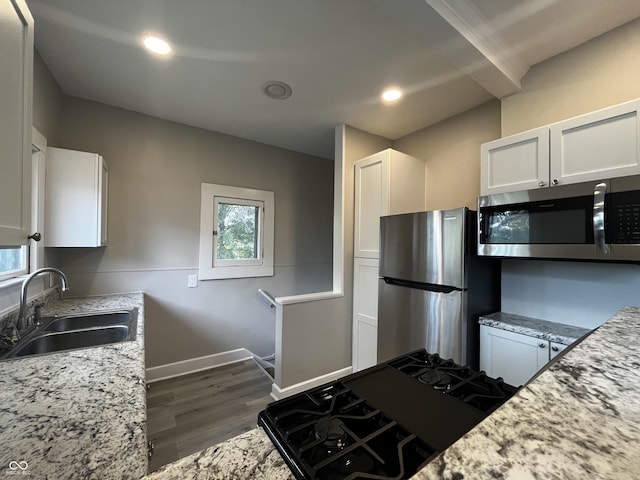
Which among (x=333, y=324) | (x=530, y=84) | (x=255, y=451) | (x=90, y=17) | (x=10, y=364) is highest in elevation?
(x=90, y=17)

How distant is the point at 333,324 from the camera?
2627mm

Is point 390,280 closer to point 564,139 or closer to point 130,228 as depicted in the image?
point 564,139

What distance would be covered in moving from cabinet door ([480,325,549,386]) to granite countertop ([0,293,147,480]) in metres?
1.89

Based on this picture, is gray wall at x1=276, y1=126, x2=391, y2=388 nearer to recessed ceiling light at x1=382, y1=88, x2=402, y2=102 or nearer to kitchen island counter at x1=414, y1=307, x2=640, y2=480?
recessed ceiling light at x1=382, y1=88, x2=402, y2=102

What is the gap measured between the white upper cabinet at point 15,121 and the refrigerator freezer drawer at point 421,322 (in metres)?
2.12

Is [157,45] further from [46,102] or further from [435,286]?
[435,286]

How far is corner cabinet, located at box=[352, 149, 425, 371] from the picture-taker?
2486mm

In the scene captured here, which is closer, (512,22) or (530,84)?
(512,22)

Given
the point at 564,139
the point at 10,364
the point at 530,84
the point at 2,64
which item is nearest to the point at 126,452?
the point at 10,364

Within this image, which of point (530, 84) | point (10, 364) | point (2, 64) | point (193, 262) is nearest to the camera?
point (2, 64)

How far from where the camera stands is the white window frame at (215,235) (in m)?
2.86

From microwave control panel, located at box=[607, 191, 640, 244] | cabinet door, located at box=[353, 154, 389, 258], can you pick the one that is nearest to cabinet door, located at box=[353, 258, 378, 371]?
cabinet door, located at box=[353, 154, 389, 258]

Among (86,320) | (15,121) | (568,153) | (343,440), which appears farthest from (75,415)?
(568,153)

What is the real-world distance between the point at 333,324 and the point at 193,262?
1596 mm
